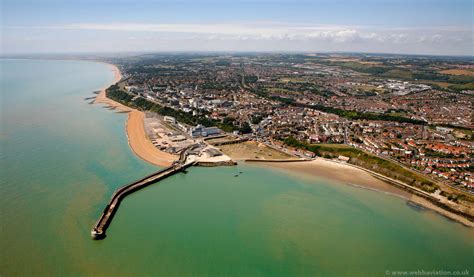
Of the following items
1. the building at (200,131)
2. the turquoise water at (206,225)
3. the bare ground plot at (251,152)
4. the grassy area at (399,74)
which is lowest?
the turquoise water at (206,225)

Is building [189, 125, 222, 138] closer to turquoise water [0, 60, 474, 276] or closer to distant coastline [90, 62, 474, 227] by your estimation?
distant coastline [90, 62, 474, 227]

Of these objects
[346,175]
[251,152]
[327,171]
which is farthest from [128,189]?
[346,175]

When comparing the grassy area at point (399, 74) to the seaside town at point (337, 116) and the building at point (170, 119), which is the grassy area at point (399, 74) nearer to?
the seaside town at point (337, 116)

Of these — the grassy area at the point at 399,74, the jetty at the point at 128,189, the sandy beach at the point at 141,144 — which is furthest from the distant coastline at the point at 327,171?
the grassy area at the point at 399,74

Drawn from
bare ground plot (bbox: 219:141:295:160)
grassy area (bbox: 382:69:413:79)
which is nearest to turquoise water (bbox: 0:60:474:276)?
bare ground plot (bbox: 219:141:295:160)

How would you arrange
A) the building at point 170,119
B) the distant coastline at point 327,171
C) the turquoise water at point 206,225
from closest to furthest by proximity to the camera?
the turquoise water at point 206,225, the distant coastline at point 327,171, the building at point 170,119

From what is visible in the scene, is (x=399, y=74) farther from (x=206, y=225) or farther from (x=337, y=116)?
(x=206, y=225)
